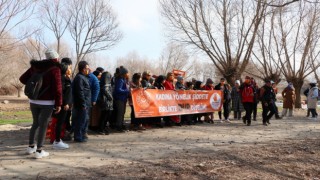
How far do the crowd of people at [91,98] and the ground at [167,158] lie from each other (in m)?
0.50

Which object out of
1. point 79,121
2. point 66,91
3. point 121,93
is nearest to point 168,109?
point 121,93

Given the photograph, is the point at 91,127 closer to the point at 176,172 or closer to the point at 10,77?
the point at 176,172

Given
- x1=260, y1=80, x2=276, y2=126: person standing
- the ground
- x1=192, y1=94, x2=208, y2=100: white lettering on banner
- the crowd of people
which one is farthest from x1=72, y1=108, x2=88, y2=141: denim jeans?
x1=260, y1=80, x2=276, y2=126: person standing

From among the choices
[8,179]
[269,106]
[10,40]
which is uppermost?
[10,40]

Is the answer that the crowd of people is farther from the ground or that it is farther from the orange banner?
the ground

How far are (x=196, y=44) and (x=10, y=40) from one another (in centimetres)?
1429

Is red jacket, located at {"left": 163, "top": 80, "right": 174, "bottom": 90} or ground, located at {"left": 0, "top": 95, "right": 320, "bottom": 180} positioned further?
red jacket, located at {"left": 163, "top": 80, "right": 174, "bottom": 90}

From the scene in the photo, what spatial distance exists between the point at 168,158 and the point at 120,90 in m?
3.86

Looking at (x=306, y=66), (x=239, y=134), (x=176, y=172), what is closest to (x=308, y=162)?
(x=176, y=172)

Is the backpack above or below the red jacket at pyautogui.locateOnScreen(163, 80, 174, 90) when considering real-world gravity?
below

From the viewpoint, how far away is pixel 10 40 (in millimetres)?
19609

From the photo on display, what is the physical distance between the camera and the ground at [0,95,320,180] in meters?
5.75

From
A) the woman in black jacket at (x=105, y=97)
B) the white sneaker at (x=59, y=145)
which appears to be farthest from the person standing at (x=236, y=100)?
the white sneaker at (x=59, y=145)

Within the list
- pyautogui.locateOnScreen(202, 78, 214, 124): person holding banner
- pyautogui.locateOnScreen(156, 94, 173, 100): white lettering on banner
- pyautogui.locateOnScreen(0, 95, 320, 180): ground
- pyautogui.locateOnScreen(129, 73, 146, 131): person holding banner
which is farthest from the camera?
pyautogui.locateOnScreen(202, 78, 214, 124): person holding banner
